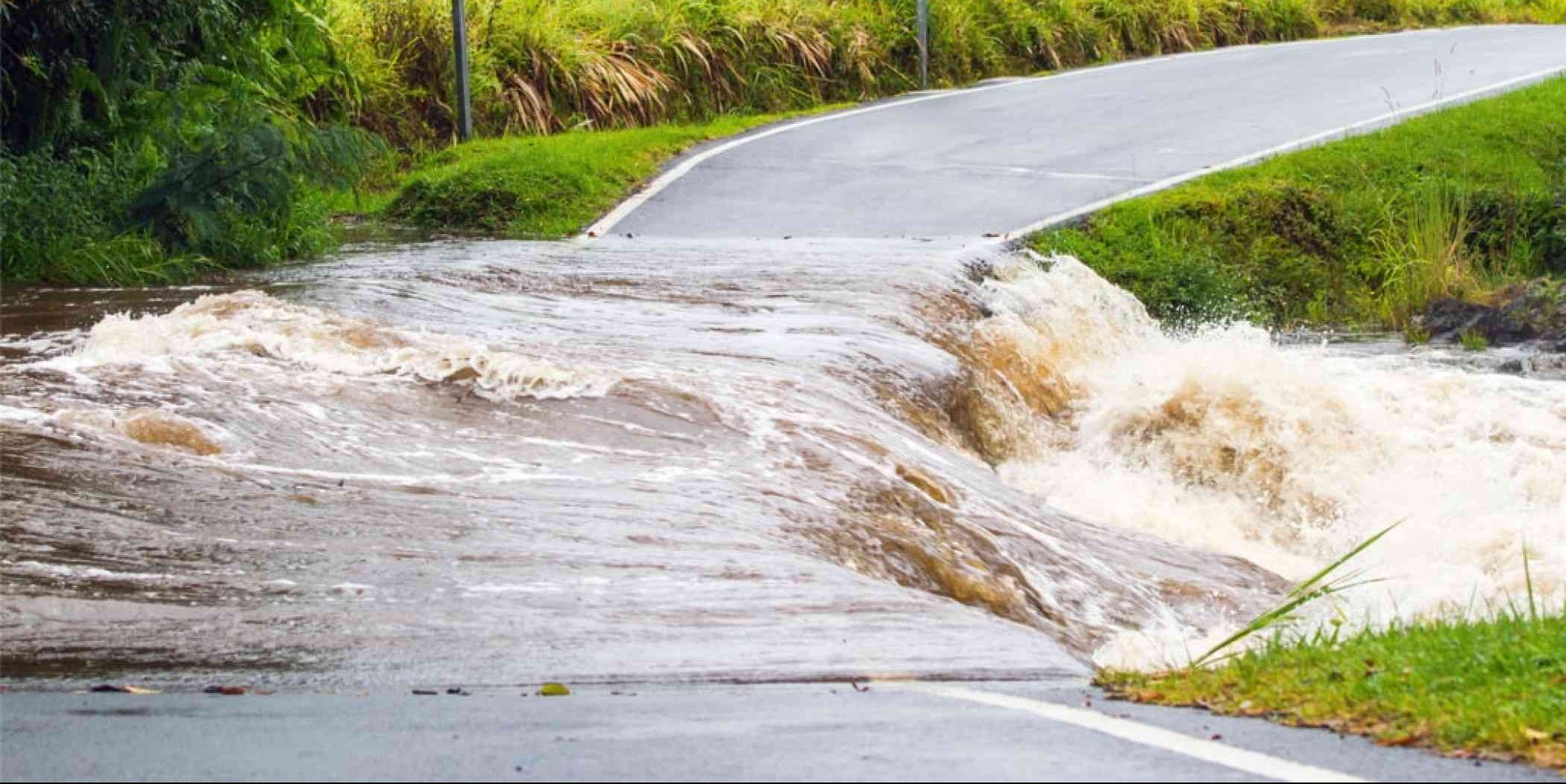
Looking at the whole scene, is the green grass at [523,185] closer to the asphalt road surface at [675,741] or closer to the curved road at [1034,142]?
the curved road at [1034,142]

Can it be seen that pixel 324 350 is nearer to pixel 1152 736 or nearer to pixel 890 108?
pixel 1152 736

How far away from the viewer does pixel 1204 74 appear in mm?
24078

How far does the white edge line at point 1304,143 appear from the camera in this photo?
15.3 meters

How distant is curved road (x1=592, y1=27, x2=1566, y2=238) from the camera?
15.4 metres

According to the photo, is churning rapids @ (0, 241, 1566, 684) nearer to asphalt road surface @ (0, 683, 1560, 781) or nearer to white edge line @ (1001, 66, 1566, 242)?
asphalt road surface @ (0, 683, 1560, 781)

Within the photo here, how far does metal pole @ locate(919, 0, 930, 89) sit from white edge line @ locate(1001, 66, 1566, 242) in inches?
222

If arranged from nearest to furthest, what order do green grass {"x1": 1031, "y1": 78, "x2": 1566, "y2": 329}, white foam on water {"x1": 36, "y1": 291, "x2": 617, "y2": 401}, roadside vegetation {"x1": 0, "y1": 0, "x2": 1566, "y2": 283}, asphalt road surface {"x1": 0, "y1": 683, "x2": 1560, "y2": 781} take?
asphalt road surface {"x1": 0, "y1": 683, "x2": 1560, "y2": 781}
white foam on water {"x1": 36, "y1": 291, "x2": 617, "y2": 401}
roadside vegetation {"x1": 0, "y1": 0, "x2": 1566, "y2": 283}
green grass {"x1": 1031, "y1": 78, "x2": 1566, "y2": 329}

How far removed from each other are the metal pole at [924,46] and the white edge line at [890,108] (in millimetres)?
342

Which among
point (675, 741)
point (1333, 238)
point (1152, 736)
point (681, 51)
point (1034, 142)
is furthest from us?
point (681, 51)

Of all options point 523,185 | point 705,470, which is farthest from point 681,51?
point 705,470

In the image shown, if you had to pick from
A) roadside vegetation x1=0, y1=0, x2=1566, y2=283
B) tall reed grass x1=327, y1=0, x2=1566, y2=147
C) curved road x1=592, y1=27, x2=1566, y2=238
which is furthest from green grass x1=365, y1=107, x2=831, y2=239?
tall reed grass x1=327, y1=0, x2=1566, y2=147

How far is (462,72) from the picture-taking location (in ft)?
58.9

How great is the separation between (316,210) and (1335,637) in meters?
10.2

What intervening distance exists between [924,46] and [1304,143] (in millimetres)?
6165
